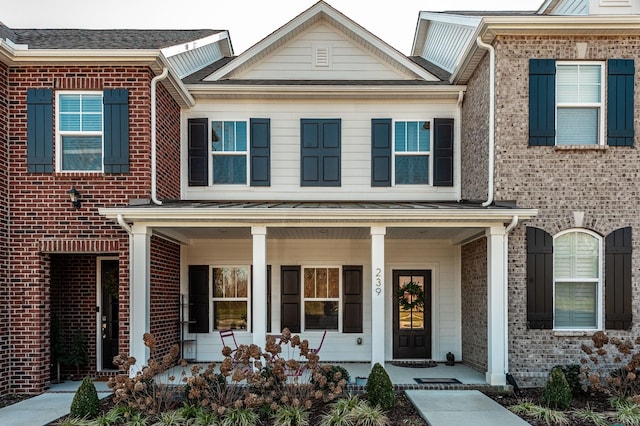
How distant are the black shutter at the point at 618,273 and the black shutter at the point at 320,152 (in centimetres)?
523

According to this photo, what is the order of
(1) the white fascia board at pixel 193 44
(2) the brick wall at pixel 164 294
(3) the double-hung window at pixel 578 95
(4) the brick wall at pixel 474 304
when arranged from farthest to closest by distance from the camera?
(1) the white fascia board at pixel 193 44 < (4) the brick wall at pixel 474 304 < (2) the brick wall at pixel 164 294 < (3) the double-hung window at pixel 578 95

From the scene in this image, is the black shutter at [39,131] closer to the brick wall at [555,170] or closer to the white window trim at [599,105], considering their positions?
the brick wall at [555,170]

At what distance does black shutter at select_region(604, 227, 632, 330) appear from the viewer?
28.7 ft

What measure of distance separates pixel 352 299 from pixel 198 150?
458 cm

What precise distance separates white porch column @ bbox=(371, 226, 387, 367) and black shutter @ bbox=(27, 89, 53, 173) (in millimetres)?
5755

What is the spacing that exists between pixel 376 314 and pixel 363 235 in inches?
80.0

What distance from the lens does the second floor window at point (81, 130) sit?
8.95 metres

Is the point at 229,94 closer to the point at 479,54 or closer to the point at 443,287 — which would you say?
the point at 479,54

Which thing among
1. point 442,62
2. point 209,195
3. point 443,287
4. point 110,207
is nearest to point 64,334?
point 110,207

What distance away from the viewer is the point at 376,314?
8664mm

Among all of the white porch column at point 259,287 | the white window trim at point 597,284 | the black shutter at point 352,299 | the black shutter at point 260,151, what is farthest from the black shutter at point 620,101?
the black shutter at point 260,151

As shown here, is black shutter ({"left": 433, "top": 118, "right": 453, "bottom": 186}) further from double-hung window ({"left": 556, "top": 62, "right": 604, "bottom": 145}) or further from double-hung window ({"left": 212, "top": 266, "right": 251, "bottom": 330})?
double-hung window ({"left": 212, "top": 266, "right": 251, "bottom": 330})

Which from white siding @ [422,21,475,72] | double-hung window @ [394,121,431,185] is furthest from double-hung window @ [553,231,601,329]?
white siding @ [422,21,475,72]

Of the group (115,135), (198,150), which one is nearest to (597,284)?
(198,150)
